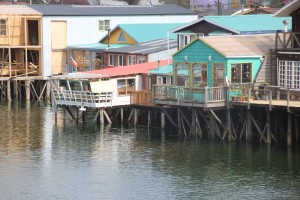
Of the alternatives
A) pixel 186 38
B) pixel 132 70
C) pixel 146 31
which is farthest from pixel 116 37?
pixel 132 70

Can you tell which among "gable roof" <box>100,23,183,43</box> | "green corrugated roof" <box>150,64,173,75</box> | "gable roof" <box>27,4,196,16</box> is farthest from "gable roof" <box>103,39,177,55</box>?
"green corrugated roof" <box>150,64,173,75</box>

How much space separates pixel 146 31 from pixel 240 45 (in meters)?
28.6

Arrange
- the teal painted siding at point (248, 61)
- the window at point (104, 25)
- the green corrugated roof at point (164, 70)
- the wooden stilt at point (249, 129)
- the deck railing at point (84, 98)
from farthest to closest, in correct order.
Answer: the window at point (104, 25), the green corrugated roof at point (164, 70), the deck railing at point (84, 98), the teal painted siding at point (248, 61), the wooden stilt at point (249, 129)

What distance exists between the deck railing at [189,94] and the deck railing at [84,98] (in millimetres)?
4688

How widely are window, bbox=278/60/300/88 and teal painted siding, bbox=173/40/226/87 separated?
3.69m

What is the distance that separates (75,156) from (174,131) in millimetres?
10089

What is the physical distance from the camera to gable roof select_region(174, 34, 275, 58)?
64.9 m

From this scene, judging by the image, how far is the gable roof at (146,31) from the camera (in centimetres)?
9212

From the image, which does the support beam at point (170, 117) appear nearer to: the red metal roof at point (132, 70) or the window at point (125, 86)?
the window at point (125, 86)

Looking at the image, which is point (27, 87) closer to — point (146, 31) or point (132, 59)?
point (132, 59)

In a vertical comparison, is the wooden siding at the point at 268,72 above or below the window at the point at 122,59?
below

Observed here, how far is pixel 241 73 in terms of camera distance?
6500 cm

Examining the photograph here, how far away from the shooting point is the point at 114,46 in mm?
92750

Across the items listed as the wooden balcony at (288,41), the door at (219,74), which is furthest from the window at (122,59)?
the wooden balcony at (288,41)
